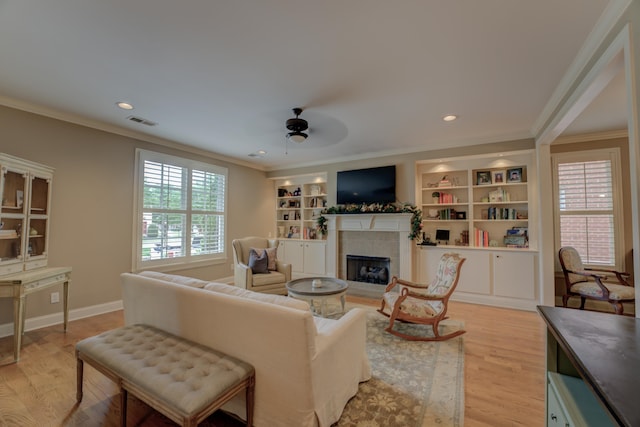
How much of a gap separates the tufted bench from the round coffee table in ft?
5.25

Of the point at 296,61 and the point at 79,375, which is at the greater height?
the point at 296,61

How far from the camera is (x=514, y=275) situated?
4066 millimetres

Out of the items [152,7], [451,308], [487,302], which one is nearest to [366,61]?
[152,7]

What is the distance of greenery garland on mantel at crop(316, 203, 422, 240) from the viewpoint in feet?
15.4

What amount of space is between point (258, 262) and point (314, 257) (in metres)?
1.72

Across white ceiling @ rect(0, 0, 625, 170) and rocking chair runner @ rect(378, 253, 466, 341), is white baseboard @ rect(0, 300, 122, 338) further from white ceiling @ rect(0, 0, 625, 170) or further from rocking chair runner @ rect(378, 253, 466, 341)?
rocking chair runner @ rect(378, 253, 466, 341)

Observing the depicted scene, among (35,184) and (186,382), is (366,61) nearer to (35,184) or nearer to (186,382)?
(186,382)

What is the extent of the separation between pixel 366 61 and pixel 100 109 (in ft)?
10.9

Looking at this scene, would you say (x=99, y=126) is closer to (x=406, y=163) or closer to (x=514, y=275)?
(x=406, y=163)

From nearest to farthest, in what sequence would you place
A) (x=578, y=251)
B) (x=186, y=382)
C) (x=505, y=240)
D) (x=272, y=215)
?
(x=186, y=382), (x=578, y=251), (x=505, y=240), (x=272, y=215)

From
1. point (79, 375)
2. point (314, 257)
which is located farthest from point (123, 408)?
point (314, 257)

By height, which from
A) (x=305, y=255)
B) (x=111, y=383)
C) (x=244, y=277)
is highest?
(x=305, y=255)

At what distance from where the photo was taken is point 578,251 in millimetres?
4105

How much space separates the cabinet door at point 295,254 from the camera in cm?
608
